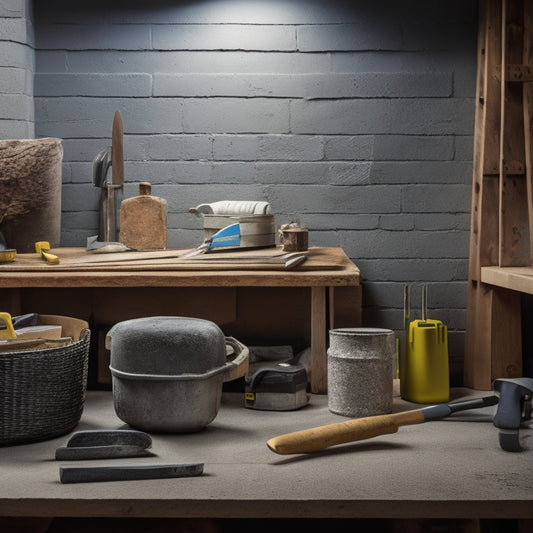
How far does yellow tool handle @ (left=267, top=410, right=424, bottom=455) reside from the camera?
167 cm

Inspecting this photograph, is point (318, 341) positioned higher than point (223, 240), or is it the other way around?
point (223, 240)

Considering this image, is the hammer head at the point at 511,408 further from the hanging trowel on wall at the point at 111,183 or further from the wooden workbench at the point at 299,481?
the hanging trowel on wall at the point at 111,183

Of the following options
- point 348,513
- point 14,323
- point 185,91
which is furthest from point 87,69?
point 348,513

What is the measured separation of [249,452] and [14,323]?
2.53 feet

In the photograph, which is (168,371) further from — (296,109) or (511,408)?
(296,109)

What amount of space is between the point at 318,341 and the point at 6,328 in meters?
0.89

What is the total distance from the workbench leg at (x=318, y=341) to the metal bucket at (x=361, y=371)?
6.9 inches

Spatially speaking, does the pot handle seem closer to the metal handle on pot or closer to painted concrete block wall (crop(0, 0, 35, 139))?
the metal handle on pot

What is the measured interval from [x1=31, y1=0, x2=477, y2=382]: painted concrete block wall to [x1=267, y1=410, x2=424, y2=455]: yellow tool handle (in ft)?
4.47

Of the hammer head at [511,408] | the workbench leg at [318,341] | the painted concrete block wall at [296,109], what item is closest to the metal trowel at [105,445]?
the workbench leg at [318,341]

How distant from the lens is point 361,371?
2.01m

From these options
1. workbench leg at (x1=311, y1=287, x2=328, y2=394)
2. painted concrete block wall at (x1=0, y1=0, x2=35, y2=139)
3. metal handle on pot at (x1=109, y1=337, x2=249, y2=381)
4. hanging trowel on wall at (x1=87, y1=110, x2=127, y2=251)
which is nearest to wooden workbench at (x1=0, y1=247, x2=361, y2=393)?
workbench leg at (x1=311, y1=287, x2=328, y2=394)

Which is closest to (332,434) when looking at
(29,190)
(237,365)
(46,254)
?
(237,365)

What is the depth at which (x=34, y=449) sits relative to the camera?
5.86ft
